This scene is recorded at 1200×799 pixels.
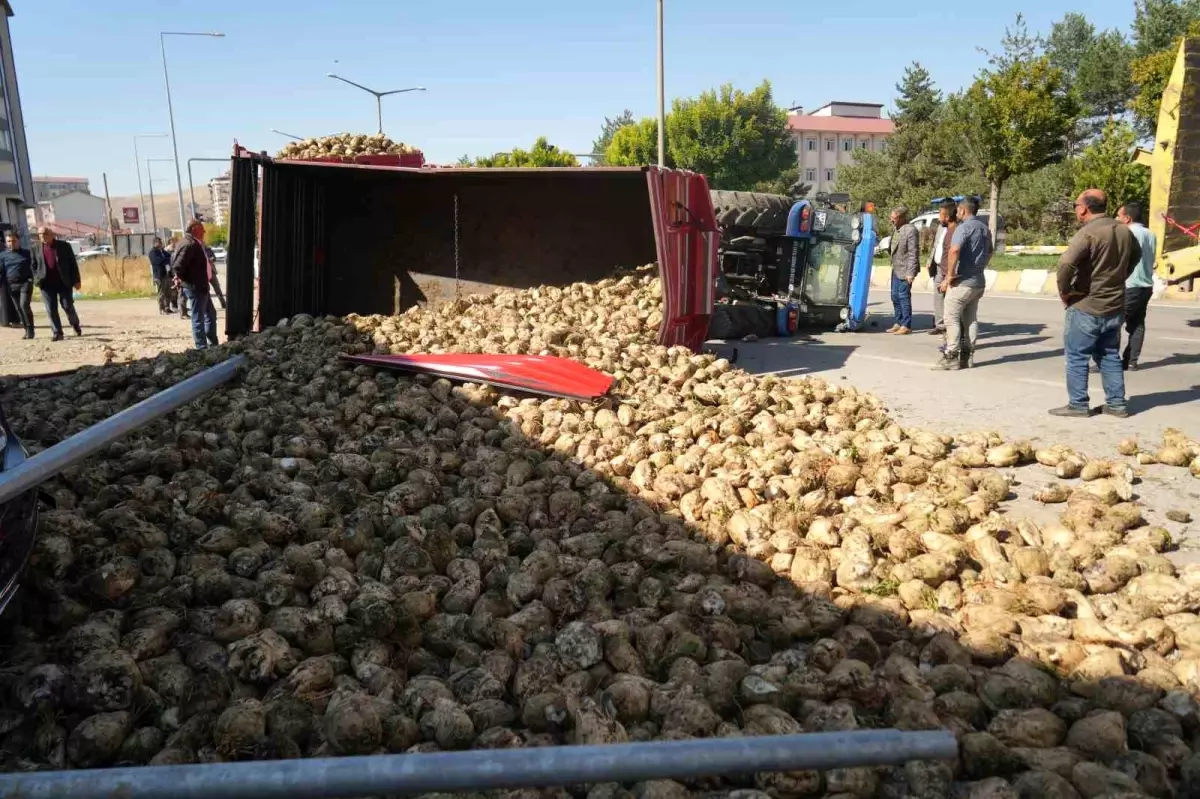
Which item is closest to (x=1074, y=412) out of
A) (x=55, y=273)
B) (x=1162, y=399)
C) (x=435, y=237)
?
(x=1162, y=399)

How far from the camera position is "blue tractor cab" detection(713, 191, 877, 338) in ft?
37.9

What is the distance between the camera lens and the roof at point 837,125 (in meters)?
83.1

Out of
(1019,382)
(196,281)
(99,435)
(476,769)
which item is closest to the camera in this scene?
(476,769)

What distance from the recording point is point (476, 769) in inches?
77.5

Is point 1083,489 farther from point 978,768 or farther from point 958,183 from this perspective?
point 958,183

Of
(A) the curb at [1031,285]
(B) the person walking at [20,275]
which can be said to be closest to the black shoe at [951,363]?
(A) the curb at [1031,285]

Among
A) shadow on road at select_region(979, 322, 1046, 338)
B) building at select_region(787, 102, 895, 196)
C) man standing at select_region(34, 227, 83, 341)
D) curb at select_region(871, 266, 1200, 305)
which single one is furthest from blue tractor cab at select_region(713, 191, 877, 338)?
building at select_region(787, 102, 895, 196)

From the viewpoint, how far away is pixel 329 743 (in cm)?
268

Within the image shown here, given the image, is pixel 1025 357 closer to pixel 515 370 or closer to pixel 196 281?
pixel 515 370

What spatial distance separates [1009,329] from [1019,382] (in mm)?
4923

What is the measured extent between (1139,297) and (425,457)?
7.03m

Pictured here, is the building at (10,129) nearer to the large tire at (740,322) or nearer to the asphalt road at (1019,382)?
the large tire at (740,322)

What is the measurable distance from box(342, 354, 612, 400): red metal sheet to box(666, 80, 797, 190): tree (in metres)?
48.0

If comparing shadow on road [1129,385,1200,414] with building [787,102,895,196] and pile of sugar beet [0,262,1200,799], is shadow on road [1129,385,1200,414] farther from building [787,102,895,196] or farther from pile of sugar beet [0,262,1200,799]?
building [787,102,895,196]
